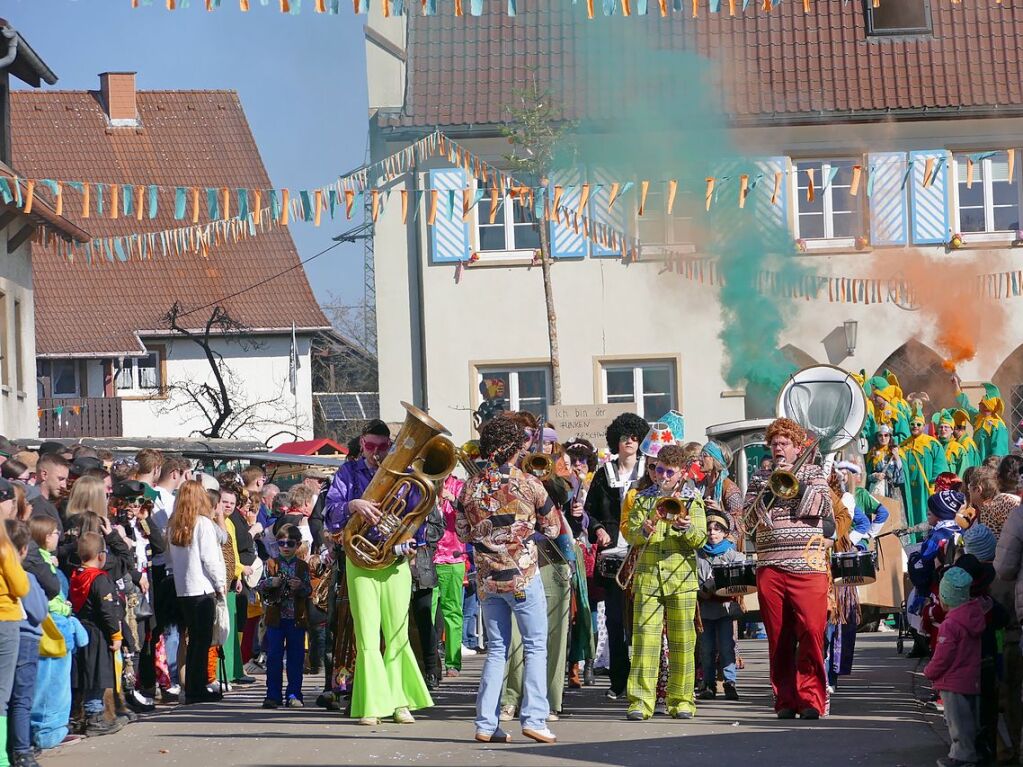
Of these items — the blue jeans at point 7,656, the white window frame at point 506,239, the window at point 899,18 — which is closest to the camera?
the blue jeans at point 7,656

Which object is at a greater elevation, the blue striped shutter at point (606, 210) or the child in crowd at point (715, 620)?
the blue striped shutter at point (606, 210)

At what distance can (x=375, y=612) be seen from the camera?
11039mm

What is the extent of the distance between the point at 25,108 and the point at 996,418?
38.1 metres

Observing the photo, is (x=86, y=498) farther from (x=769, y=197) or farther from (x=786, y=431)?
(x=769, y=197)

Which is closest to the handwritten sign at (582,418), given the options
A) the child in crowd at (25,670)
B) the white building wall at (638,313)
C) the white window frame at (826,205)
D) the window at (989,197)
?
the white building wall at (638,313)

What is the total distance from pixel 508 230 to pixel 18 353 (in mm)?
9042

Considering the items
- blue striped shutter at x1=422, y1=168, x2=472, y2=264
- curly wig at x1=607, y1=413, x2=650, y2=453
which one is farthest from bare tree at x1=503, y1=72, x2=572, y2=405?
curly wig at x1=607, y1=413, x2=650, y2=453

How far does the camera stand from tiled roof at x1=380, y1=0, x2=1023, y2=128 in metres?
29.8

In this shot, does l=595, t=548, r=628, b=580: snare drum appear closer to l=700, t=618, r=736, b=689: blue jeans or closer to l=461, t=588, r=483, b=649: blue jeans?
l=700, t=618, r=736, b=689: blue jeans

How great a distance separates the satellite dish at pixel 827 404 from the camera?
1797 centimetres

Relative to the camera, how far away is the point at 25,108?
175ft

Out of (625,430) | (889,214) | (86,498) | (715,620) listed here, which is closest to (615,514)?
(625,430)

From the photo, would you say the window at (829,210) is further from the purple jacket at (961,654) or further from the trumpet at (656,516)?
the purple jacket at (961,654)

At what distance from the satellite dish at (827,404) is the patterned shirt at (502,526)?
7532 millimetres
